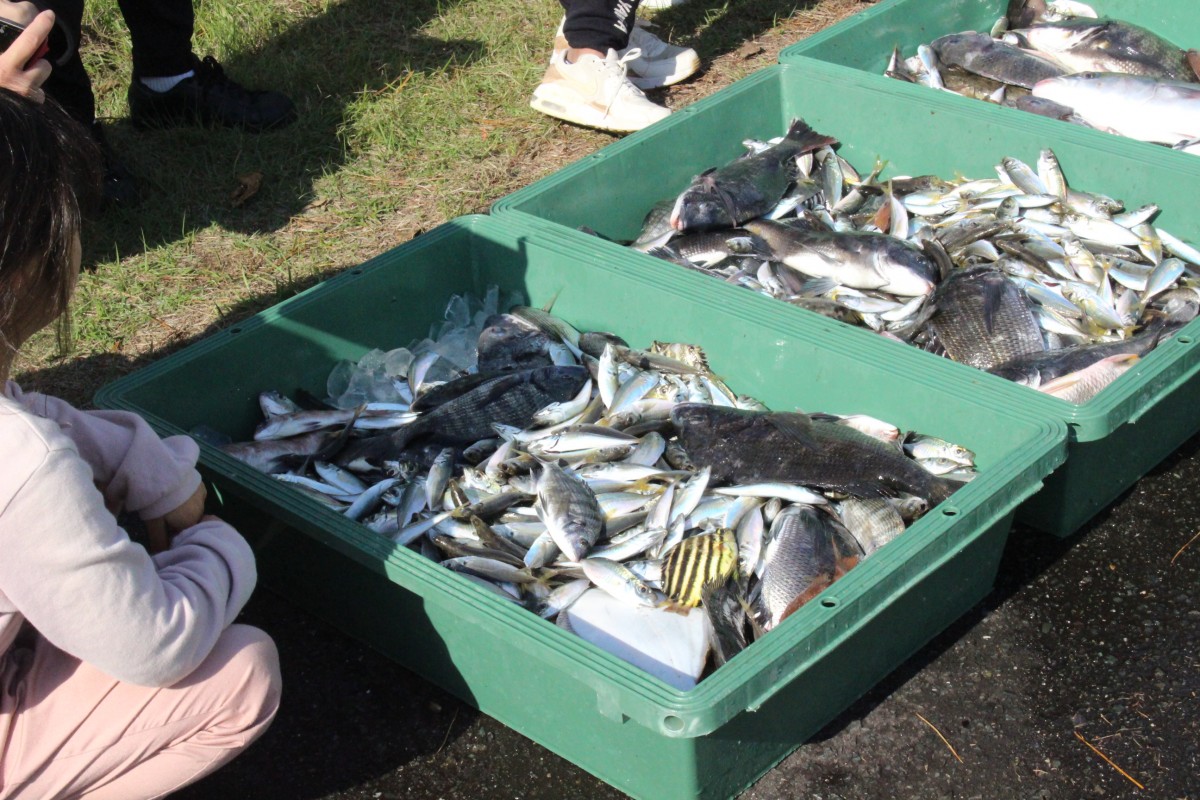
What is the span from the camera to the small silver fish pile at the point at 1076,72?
3.91 meters

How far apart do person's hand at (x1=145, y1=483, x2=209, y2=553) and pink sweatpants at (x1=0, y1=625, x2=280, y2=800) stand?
21 centimetres

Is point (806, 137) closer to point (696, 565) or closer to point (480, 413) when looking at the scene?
point (480, 413)

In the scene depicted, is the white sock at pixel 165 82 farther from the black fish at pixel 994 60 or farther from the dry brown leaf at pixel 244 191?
the black fish at pixel 994 60

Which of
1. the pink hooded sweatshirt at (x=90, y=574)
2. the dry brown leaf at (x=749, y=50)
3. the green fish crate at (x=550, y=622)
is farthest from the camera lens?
the dry brown leaf at (x=749, y=50)

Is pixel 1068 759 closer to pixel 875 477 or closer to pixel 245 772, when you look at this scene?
pixel 875 477

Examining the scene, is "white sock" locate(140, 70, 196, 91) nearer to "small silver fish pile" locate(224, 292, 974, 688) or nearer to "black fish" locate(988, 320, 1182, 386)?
"small silver fish pile" locate(224, 292, 974, 688)

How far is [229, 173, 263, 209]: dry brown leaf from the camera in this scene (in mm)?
4199

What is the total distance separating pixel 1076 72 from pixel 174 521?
11.3 ft

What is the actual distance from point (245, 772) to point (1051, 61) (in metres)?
3.52

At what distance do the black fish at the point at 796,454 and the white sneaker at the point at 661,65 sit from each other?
7.71 feet

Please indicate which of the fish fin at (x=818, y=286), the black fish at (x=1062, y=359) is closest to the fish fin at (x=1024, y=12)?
the fish fin at (x=818, y=286)

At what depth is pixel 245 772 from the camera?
238cm

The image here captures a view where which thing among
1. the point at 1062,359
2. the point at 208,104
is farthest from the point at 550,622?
the point at 208,104

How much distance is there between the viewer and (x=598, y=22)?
4512 millimetres
